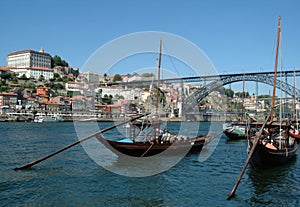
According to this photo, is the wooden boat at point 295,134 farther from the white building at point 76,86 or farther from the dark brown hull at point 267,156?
the white building at point 76,86

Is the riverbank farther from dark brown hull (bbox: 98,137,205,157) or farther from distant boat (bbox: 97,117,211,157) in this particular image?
dark brown hull (bbox: 98,137,205,157)

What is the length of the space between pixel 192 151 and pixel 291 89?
38.0 metres

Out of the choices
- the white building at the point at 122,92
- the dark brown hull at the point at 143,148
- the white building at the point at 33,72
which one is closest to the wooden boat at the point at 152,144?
the dark brown hull at the point at 143,148

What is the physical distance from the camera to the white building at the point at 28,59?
108 m

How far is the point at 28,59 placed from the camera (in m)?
108

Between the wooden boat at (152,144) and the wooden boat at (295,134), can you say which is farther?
the wooden boat at (295,134)

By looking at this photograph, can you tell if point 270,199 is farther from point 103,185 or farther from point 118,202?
point 103,185

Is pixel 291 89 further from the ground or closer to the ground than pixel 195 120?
further from the ground

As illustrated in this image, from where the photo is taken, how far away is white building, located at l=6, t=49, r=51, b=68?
10819 cm

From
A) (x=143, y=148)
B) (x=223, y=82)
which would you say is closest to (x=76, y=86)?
→ (x=223, y=82)

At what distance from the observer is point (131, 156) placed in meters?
15.5

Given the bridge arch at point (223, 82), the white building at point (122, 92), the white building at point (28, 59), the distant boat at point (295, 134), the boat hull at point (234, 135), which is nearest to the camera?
the distant boat at point (295, 134)

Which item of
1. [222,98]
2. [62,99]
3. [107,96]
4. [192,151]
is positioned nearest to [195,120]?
[222,98]

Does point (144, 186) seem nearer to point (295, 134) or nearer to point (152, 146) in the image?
point (152, 146)
